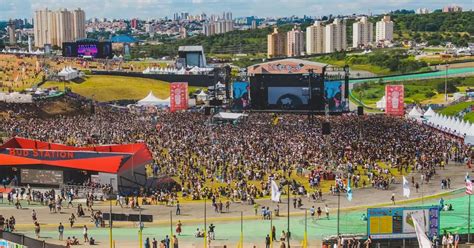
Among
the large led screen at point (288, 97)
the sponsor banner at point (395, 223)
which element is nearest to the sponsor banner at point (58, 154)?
the sponsor banner at point (395, 223)

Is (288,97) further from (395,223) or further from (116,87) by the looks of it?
(395,223)

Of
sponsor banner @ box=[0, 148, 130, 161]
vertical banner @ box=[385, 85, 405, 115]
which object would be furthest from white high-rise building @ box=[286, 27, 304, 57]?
sponsor banner @ box=[0, 148, 130, 161]

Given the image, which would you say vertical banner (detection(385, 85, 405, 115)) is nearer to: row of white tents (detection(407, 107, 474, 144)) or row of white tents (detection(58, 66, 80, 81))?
row of white tents (detection(407, 107, 474, 144))

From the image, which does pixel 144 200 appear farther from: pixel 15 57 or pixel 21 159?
pixel 15 57

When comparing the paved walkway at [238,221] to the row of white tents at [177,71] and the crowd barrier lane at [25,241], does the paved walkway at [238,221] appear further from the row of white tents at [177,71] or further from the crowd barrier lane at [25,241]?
the row of white tents at [177,71]

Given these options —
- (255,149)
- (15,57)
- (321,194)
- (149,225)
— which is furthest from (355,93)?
(149,225)

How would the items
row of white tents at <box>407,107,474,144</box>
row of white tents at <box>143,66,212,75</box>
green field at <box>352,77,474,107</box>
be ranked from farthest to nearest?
row of white tents at <box>143,66,212,75</box>, green field at <box>352,77,474,107</box>, row of white tents at <box>407,107,474,144</box>
